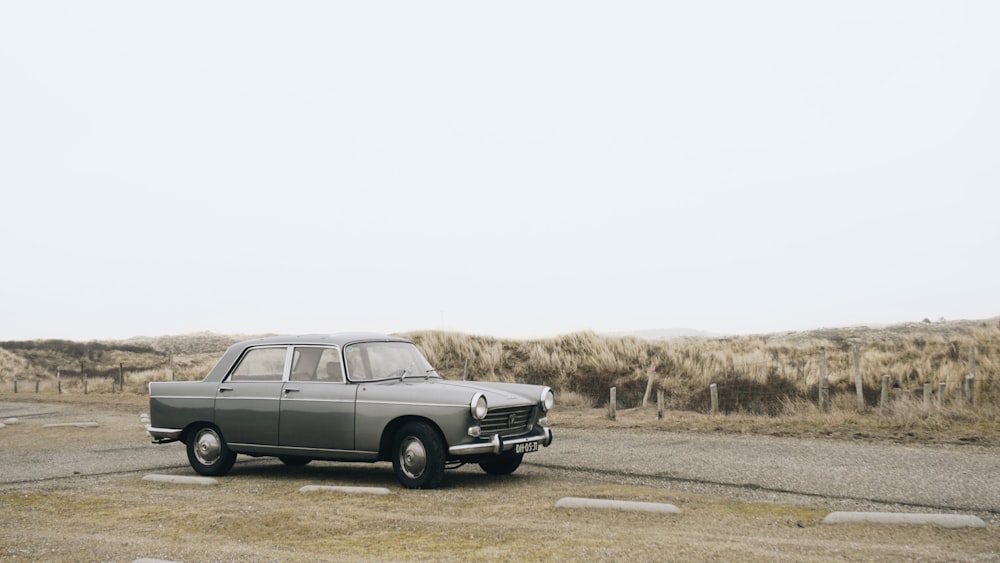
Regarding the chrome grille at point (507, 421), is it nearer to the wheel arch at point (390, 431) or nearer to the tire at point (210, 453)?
the wheel arch at point (390, 431)

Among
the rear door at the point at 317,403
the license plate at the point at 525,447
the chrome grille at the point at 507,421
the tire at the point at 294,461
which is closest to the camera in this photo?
the chrome grille at the point at 507,421

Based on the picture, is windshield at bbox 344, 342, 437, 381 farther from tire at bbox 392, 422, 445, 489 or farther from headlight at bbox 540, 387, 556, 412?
headlight at bbox 540, 387, 556, 412

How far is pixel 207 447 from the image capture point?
11492mm

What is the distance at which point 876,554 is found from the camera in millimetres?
6344

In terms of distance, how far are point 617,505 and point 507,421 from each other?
2.21 meters

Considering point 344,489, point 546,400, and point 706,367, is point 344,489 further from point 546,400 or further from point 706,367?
point 706,367

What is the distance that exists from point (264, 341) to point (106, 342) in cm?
8384

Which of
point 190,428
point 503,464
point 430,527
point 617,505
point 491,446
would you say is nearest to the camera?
point 430,527

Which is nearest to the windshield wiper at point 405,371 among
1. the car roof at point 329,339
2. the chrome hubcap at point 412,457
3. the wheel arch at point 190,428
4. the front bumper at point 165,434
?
the car roof at point 329,339

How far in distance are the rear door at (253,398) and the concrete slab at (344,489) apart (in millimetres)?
1311

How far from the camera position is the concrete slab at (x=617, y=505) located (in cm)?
816

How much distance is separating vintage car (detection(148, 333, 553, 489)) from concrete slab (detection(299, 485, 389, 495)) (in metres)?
0.44

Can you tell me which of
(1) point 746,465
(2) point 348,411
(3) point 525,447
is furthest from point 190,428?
(1) point 746,465

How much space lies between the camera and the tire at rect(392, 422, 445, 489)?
31.9ft
